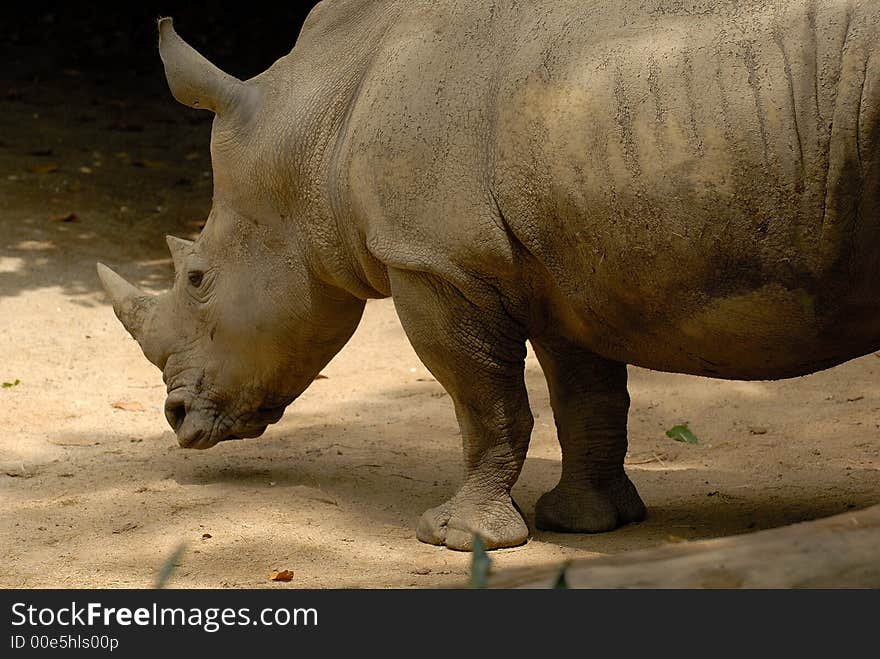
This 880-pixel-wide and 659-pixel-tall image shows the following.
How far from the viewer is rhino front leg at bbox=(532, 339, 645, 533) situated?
507 centimetres

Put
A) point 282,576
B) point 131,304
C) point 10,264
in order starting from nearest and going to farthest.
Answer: point 282,576 → point 131,304 → point 10,264

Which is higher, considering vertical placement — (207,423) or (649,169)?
(649,169)

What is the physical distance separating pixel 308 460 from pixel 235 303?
1.05 meters

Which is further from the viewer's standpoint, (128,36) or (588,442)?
(128,36)

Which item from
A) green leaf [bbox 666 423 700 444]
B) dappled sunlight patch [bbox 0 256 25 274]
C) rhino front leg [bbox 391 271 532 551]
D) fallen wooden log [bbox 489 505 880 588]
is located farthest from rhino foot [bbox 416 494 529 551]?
dappled sunlight patch [bbox 0 256 25 274]

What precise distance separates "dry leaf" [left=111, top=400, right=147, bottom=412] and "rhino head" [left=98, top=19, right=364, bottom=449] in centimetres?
130

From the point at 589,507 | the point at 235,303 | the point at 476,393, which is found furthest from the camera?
the point at 235,303

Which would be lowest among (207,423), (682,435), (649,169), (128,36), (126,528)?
(682,435)

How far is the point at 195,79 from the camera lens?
514cm

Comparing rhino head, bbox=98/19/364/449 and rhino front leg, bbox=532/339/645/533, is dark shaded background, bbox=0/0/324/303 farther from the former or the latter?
rhino front leg, bbox=532/339/645/533

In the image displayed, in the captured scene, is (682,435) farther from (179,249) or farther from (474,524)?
(179,249)

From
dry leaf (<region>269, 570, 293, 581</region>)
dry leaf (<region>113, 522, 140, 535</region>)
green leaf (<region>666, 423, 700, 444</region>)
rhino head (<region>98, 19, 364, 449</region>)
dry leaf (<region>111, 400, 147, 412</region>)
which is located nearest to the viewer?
dry leaf (<region>269, 570, 293, 581</region>)

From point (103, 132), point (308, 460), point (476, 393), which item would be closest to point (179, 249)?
point (308, 460)

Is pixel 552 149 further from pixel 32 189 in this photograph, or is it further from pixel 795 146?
pixel 32 189
